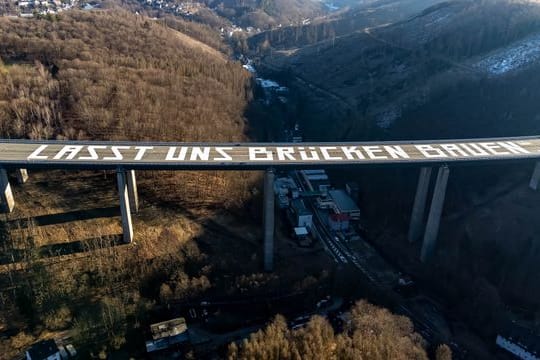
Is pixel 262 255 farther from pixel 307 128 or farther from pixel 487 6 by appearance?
pixel 487 6

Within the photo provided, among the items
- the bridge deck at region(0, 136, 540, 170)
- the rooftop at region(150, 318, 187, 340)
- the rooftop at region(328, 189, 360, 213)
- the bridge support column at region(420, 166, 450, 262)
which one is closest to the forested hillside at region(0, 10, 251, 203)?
the bridge deck at region(0, 136, 540, 170)

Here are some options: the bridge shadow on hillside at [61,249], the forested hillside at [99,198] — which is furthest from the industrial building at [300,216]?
the bridge shadow on hillside at [61,249]

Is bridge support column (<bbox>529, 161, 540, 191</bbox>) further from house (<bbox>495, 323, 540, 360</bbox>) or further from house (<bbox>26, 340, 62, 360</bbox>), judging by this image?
house (<bbox>26, 340, 62, 360</bbox>)

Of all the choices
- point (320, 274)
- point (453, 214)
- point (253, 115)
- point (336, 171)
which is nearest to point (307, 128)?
point (253, 115)

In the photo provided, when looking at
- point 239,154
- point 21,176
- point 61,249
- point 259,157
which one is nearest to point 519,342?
point 259,157

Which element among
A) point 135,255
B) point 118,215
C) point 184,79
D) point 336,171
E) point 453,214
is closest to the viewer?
point 135,255

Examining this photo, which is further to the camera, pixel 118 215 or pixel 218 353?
pixel 118 215

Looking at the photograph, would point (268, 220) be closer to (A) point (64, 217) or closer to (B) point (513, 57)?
(A) point (64, 217)
